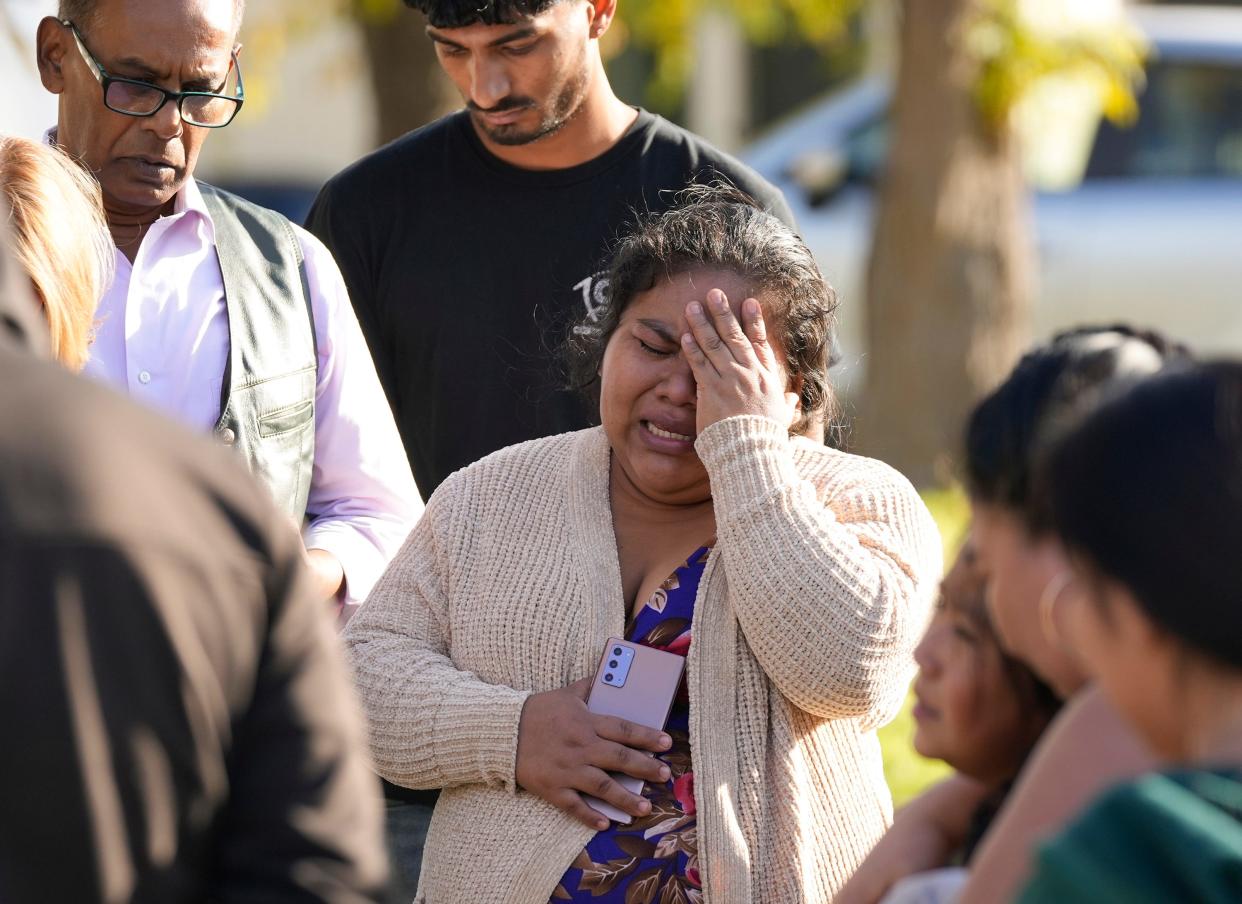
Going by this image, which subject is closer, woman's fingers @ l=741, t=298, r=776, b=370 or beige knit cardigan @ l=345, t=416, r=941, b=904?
beige knit cardigan @ l=345, t=416, r=941, b=904

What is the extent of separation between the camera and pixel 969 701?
6.10 feet

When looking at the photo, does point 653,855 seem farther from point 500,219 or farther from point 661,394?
point 500,219

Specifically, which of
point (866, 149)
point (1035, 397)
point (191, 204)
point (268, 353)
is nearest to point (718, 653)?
point (1035, 397)

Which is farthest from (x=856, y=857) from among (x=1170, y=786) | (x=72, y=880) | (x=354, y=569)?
(x=72, y=880)

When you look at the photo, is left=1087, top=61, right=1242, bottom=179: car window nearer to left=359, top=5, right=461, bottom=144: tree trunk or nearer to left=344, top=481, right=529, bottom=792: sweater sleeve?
left=359, top=5, right=461, bottom=144: tree trunk

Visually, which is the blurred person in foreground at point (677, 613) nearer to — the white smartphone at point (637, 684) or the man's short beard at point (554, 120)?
the white smartphone at point (637, 684)

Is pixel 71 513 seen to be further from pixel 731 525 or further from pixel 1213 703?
pixel 731 525

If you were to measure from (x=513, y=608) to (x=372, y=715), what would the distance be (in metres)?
0.26

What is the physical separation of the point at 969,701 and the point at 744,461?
0.64 m

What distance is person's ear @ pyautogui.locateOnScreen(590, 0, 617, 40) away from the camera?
3.44 meters

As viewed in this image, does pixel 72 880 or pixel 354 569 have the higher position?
pixel 72 880

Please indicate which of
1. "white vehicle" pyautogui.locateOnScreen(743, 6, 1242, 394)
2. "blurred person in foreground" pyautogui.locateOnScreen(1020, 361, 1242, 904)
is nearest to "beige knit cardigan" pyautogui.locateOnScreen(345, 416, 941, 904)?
"blurred person in foreground" pyautogui.locateOnScreen(1020, 361, 1242, 904)

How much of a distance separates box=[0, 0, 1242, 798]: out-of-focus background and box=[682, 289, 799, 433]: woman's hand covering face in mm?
4251

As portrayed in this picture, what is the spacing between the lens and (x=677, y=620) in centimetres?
246
